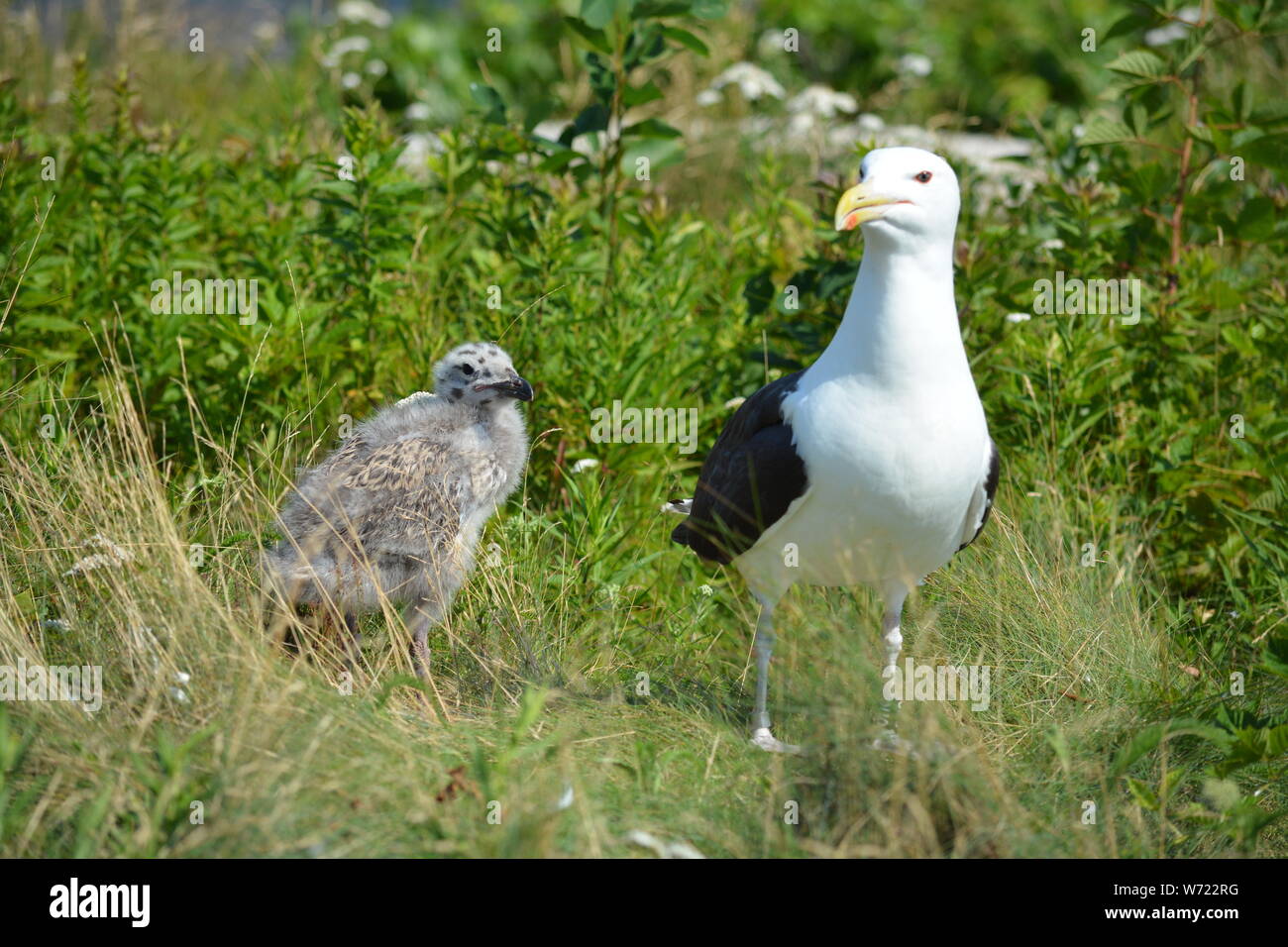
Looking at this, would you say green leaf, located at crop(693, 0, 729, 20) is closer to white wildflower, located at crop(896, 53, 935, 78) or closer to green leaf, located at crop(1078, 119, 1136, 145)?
green leaf, located at crop(1078, 119, 1136, 145)

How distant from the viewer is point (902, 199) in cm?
390

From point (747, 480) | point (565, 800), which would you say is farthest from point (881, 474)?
point (565, 800)

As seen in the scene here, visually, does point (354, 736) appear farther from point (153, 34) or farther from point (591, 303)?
point (153, 34)

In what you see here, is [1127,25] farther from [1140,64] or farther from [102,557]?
[102,557]

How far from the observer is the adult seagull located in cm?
390

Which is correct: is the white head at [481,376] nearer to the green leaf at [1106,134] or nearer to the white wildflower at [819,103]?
the green leaf at [1106,134]

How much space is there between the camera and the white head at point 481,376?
4.98 metres

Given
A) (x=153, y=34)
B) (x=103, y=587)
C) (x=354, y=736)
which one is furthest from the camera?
(x=153, y=34)

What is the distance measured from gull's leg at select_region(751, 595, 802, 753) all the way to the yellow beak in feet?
4.23

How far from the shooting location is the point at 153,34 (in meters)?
11.1

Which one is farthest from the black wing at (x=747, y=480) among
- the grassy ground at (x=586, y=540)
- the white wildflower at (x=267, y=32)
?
the white wildflower at (x=267, y=32)

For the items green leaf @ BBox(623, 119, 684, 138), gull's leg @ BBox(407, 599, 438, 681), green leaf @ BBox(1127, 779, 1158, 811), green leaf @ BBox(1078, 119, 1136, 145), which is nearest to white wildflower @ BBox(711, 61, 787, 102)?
green leaf @ BBox(623, 119, 684, 138)

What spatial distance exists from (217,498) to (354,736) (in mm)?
1804
